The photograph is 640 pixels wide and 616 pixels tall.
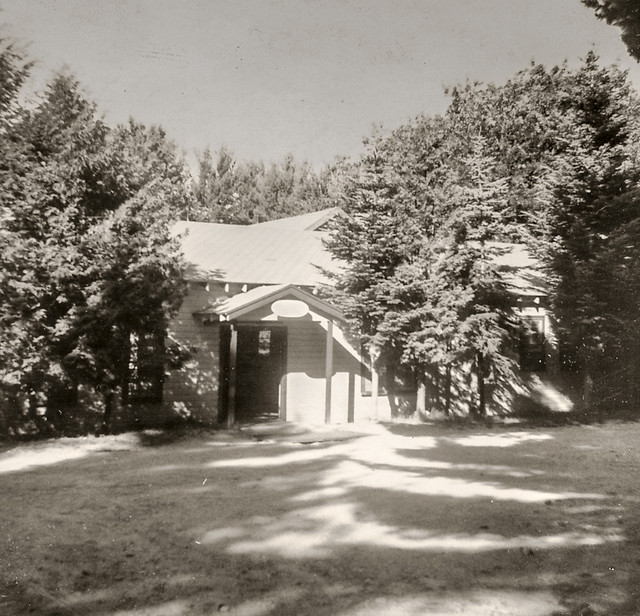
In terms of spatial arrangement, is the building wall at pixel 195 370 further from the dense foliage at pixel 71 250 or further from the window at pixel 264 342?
the window at pixel 264 342

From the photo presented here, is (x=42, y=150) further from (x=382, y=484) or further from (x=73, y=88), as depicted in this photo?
(x=382, y=484)

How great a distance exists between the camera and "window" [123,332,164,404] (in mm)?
13094

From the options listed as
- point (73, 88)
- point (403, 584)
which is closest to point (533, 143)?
point (73, 88)

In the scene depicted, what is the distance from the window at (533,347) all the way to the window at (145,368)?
37.8ft

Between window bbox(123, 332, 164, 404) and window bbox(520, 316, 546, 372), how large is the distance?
1152cm

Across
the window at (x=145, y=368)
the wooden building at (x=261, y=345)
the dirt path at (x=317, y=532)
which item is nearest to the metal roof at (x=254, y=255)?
the wooden building at (x=261, y=345)

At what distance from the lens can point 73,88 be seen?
13.2 m

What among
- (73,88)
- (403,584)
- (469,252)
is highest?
(73,88)

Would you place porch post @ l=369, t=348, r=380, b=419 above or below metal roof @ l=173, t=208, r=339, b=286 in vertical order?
below

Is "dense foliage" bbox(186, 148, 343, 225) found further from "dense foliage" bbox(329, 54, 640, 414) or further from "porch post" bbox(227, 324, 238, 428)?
"porch post" bbox(227, 324, 238, 428)

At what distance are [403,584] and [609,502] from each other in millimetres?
4328

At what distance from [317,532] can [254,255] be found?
1286 cm

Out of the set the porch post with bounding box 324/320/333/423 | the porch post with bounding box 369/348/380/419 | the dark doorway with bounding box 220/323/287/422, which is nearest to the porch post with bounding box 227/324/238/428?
the dark doorway with bounding box 220/323/287/422

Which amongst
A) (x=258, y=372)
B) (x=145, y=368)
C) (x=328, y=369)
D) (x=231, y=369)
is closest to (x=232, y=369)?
(x=231, y=369)
